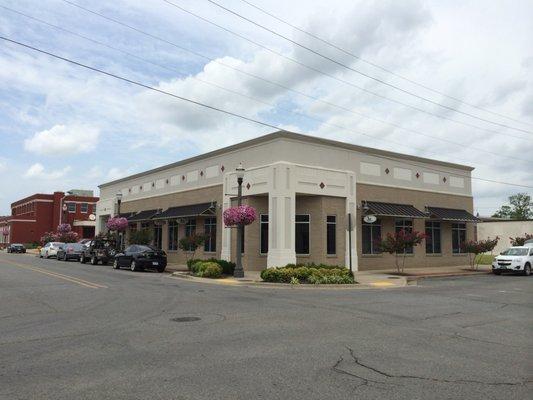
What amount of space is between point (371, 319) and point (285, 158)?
15.3 meters

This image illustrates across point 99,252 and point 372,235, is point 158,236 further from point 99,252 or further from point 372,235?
point 372,235

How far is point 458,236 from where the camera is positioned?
110 ft

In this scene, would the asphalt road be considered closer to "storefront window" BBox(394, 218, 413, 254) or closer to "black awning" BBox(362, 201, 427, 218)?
"black awning" BBox(362, 201, 427, 218)

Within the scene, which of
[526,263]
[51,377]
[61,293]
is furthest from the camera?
[526,263]

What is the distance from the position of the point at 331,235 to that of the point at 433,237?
31.5ft

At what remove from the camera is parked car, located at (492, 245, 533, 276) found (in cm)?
2658

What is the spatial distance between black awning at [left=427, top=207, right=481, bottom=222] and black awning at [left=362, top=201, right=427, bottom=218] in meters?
1.42

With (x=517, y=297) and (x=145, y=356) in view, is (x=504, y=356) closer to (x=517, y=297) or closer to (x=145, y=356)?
(x=145, y=356)

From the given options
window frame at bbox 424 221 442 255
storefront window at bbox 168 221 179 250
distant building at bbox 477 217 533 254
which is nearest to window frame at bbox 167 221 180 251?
storefront window at bbox 168 221 179 250

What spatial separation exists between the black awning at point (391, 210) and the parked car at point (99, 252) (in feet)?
55.6

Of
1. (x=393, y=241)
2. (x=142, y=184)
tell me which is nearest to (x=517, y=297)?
(x=393, y=241)

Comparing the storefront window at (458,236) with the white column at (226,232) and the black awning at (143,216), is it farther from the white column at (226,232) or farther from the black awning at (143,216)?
the black awning at (143,216)

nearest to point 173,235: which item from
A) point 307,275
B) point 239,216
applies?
point 239,216

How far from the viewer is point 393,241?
24.5m
